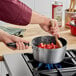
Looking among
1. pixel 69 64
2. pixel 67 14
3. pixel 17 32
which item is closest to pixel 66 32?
pixel 67 14

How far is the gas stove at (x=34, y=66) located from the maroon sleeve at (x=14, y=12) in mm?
205

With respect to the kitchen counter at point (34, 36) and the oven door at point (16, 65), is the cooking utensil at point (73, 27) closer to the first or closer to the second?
the kitchen counter at point (34, 36)

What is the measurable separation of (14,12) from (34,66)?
1.11ft

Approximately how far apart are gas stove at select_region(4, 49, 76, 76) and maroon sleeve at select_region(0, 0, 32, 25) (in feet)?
0.67

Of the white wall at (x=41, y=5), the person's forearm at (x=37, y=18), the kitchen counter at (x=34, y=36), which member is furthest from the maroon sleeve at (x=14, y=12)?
the white wall at (x=41, y=5)

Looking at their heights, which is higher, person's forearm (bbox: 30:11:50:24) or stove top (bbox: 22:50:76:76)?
person's forearm (bbox: 30:11:50:24)

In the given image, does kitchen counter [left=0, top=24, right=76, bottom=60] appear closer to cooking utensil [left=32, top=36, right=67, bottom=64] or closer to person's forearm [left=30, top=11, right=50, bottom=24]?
person's forearm [left=30, top=11, right=50, bottom=24]

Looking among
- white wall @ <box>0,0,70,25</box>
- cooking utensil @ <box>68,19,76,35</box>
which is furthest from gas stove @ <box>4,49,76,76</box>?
white wall @ <box>0,0,70,25</box>

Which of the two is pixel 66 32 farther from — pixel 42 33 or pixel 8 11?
pixel 8 11

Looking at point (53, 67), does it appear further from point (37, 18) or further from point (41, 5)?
point (41, 5)

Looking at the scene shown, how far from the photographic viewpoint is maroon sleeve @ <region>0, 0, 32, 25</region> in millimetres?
1435

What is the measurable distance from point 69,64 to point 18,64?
0.27 meters

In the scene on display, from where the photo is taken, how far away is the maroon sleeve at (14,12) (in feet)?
4.71

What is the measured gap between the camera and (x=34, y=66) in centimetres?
134
